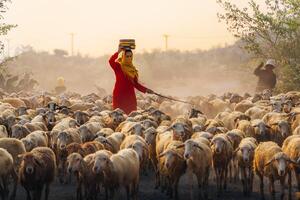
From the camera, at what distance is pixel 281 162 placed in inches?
453

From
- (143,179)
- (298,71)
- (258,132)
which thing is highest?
(298,71)

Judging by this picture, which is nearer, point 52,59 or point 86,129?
point 86,129

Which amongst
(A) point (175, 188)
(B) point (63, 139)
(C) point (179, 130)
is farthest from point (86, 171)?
(C) point (179, 130)

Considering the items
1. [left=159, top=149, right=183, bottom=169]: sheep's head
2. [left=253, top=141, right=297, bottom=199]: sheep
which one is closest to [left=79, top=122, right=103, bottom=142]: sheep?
[left=159, top=149, right=183, bottom=169]: sheep's head

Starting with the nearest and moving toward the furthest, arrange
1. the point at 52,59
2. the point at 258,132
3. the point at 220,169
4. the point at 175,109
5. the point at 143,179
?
the point at 220,169
the point at 143,179
the point at 258,132
the point at 175,109
the point at 52,59

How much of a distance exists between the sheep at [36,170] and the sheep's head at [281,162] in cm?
435

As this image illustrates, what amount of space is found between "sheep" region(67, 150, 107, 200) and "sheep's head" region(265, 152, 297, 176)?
329 centimetres

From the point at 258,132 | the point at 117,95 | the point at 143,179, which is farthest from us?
the point at 117,95

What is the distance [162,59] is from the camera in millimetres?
77375

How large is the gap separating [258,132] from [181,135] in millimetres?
2674

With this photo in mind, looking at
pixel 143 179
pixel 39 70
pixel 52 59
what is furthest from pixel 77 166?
pixel 52 59

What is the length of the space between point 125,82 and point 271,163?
8.78m

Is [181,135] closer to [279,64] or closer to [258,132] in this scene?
[258,132]

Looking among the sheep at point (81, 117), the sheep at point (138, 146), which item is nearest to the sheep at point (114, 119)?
the sheep at point (81, 117)
